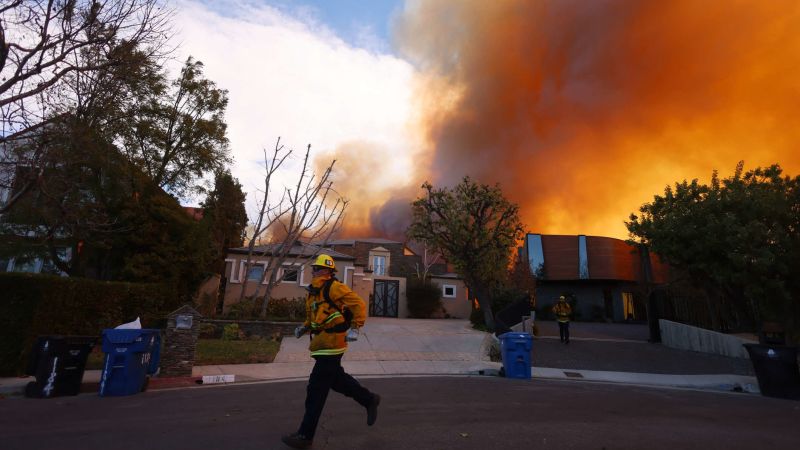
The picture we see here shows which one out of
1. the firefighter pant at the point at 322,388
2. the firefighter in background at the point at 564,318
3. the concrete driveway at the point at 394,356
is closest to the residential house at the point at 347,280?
the concrete driveway at the point at 394,356

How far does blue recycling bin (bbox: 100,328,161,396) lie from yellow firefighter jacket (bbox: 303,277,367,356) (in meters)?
4.52

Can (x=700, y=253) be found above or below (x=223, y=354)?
above

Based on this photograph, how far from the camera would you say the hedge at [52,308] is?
8.59 m

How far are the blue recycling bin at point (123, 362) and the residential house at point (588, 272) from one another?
3147 centimetres

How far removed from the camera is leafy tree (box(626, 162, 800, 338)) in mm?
13077

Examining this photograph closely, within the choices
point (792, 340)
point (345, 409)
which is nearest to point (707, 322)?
point (792, 340)

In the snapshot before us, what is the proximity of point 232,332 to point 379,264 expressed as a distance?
2338 cm

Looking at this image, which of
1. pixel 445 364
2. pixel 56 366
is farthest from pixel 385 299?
pixel 56 366

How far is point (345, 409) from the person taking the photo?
19.9 ft

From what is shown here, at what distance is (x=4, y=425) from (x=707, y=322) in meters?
22.4

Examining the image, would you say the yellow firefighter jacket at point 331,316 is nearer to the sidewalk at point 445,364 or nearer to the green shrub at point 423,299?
the sidewalk at point 445,364

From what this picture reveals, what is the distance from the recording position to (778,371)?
9.08 metres

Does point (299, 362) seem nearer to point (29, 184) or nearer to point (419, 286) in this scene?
point (29, 184)

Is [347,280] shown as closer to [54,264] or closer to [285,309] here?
[285,309]
